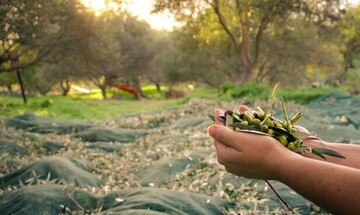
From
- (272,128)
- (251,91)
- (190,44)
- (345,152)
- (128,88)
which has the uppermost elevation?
(190,44)

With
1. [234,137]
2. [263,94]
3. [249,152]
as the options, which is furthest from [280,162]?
[263,94]

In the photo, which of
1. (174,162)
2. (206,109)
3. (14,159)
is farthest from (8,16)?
(206,109)

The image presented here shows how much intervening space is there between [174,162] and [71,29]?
13.2 meters

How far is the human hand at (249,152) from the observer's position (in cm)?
229

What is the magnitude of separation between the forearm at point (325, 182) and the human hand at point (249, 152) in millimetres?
72

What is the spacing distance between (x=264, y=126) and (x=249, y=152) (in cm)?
41

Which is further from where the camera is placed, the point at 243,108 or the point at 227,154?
the point at 243,108

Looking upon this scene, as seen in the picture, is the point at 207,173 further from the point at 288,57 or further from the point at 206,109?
the point at 288,57

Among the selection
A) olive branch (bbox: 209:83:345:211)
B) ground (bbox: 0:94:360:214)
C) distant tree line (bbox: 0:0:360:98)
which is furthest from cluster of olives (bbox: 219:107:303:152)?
distant tree line (bbox: 0:0:360:98)

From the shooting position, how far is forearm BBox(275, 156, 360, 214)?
188cm

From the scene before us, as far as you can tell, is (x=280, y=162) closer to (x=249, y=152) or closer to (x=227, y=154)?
(x=249, y=152)

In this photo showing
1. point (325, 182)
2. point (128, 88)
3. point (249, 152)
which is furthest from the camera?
point (128, 88)

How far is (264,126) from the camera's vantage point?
8.98 feet

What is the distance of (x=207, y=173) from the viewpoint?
24.3 ft
